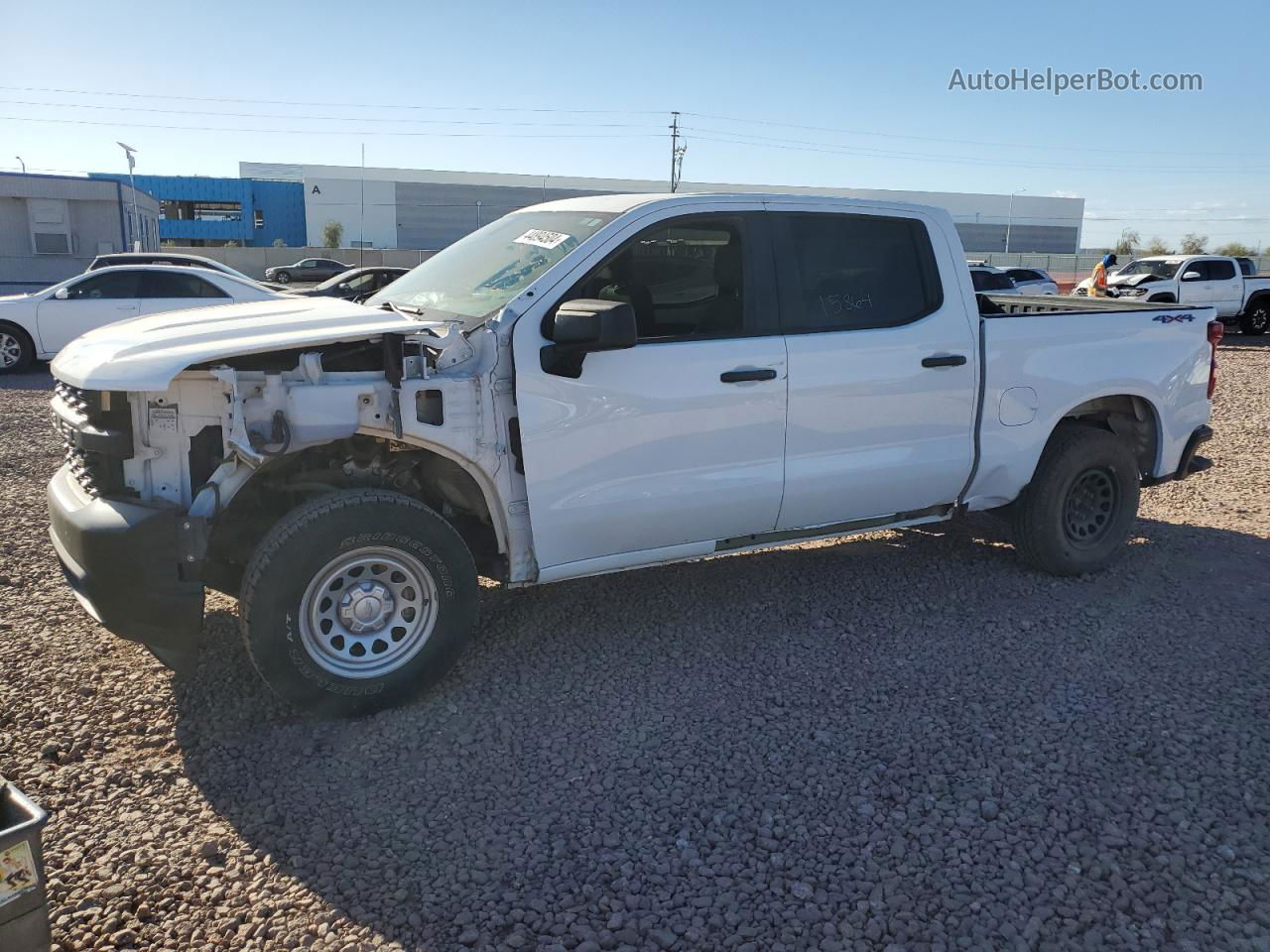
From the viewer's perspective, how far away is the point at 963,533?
270 inches

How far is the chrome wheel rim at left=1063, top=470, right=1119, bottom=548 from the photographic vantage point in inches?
236

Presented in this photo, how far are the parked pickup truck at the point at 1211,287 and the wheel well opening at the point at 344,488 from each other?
21.7 meters

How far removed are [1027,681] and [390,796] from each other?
9.18ft

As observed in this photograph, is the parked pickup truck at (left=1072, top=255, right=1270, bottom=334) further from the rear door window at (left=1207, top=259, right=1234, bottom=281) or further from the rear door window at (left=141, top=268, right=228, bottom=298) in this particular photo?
the rear door window at (left=141, top=268, right=228, bottom=298)

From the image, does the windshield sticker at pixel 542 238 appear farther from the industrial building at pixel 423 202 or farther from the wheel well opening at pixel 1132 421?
the industrial building at pixel 423 202

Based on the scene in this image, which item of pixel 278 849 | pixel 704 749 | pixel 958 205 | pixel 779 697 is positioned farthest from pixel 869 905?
pixel 958 205

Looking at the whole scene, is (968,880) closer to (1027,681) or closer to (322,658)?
(1027,681)

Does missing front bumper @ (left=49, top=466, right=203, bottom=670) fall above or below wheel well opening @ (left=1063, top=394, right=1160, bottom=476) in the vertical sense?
below

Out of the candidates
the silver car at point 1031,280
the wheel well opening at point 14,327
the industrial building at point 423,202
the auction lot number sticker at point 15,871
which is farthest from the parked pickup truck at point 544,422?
the industrial building at point 423,202

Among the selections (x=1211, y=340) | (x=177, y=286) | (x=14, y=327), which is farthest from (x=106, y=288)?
(x=1211, y=340)

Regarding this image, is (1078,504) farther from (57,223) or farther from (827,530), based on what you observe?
(57,223)

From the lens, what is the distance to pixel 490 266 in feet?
16.0

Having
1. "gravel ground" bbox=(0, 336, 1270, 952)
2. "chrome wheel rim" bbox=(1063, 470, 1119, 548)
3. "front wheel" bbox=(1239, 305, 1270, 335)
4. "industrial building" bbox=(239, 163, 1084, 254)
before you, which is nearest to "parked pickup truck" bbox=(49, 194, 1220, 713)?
"chrome wheel rim" bbox=(1063, 470, 1119, 548)

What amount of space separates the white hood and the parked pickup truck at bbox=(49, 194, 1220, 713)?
0.7 inches
